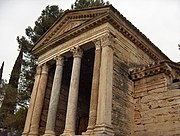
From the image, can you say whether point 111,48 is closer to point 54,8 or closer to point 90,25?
point 90,25

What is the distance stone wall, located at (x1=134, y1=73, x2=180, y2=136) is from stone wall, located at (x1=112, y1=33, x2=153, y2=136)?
1.21 feet

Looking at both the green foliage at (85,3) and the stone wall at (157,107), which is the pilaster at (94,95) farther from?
the green foliage at (85,3)

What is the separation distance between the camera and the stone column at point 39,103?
1107 cm

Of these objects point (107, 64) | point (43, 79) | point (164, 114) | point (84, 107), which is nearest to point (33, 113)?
point (43, 79)

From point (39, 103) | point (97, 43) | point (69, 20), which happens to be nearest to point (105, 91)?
point (97, 43)

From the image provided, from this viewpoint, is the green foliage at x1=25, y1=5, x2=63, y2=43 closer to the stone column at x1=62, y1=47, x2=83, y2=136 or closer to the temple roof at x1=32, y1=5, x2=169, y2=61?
the temple roof at x1=32, y1=5, x2=169, y2=61

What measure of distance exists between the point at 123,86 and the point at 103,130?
2.62m

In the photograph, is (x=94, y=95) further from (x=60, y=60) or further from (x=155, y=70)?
(x=60, y=60)

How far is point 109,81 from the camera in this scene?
9.02 metres

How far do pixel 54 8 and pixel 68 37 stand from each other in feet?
32.2

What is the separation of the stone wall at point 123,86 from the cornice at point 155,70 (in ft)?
1.18

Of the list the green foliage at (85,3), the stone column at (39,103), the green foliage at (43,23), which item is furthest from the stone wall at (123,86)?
the green foliage at (43,23)

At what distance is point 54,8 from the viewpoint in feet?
66.6

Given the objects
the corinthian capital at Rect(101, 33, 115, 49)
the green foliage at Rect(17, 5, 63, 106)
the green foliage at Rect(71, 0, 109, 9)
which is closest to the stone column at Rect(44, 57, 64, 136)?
the corinthian capital at Rect(101, 33, 115, 49)
